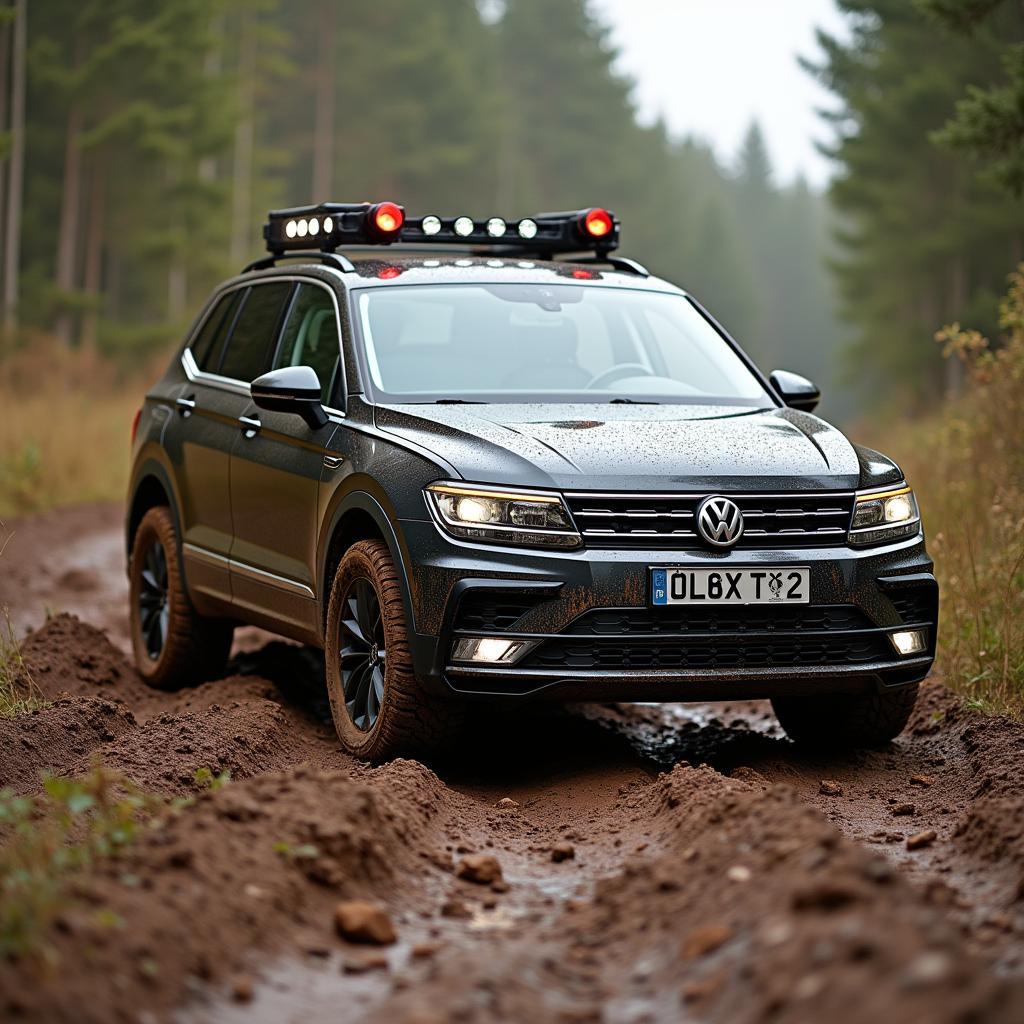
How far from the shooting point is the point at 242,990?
11.8 ft

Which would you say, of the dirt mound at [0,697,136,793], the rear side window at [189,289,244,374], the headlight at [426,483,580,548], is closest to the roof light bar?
the rear side window at [189,289,244,374]

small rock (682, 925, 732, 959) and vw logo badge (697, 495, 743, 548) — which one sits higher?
vw logo badge (697, 495, 743, 548)

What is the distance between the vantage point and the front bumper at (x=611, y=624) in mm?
5719

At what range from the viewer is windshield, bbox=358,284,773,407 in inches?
272

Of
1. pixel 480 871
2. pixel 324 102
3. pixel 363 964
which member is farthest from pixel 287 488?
pixel 324 102

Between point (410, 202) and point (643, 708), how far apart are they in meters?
52.6

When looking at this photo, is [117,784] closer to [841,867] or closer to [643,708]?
[841,867]

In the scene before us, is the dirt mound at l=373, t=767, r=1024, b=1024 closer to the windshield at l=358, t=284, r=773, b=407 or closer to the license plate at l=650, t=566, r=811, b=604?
the license plate at l=650, t=566, r=811, b=604

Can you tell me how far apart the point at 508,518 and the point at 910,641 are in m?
1.59

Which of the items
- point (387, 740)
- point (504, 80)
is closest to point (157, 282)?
point (504, 80)

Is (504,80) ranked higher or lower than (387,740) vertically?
higher

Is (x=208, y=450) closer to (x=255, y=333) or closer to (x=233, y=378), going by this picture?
(x=233, y=378)

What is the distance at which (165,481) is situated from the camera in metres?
8.52

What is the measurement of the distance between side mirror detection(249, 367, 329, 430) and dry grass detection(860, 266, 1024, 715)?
2.89m
